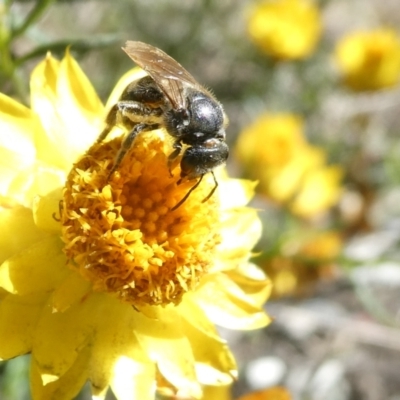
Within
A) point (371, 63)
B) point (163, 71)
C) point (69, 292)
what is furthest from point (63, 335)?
point (371, 63)

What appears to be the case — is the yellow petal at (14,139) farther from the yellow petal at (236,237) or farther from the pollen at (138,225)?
the yellow petal at (236,237)

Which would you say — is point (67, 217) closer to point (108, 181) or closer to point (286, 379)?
point (108, 181)

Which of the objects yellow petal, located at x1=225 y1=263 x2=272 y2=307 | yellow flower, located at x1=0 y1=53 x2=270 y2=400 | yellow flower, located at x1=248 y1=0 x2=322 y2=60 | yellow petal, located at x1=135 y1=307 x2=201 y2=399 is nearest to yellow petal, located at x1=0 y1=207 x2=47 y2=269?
yellow flower, located at x1=0 y1=53 x2=270 y2=400

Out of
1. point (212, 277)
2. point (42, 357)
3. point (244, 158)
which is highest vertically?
point (42, 357)

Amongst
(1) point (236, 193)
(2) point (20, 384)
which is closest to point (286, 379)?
(2) point (20, 384)

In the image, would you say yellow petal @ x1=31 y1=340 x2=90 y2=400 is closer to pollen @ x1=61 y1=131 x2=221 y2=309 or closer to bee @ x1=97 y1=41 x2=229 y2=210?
pollen @ x1=61 y1=131 x2=221 y2=309

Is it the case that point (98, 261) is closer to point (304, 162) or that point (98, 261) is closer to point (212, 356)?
point (212, 356)
